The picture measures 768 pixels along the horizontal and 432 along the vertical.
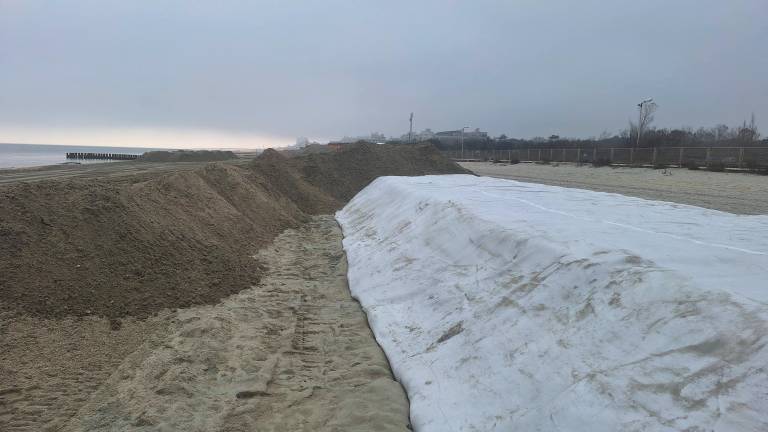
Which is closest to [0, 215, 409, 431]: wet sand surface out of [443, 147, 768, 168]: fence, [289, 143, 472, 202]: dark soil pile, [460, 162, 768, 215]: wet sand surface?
[460, 162, 768, 215]: wet sand surface

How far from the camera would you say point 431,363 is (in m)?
4.44

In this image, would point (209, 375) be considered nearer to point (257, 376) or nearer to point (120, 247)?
point (257, 376)

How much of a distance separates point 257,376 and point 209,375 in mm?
464

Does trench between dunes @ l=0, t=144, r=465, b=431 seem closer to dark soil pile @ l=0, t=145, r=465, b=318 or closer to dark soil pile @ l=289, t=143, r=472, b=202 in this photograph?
dark soil pile @ l=0, t=145, r=465, b=318

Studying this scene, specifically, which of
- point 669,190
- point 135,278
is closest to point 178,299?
point 135,278

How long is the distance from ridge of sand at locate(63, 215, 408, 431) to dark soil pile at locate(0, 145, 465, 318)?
2.44 feet

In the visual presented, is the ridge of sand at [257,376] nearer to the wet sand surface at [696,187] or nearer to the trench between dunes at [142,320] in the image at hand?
the trench between dunes at [142,320]

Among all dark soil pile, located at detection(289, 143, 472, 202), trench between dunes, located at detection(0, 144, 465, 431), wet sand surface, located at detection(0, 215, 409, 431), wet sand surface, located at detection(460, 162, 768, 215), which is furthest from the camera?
dark soil pile, located at detection(289, 143, 472, 202)

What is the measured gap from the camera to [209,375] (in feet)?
15.4

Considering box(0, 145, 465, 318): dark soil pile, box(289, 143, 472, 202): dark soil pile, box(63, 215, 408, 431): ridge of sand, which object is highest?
box(289, 143, 472, 202): dark soil pile

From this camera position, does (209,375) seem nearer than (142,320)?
Yes

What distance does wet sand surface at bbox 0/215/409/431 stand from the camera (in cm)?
389

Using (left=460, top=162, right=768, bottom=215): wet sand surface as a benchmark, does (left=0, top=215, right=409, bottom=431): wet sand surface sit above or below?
below

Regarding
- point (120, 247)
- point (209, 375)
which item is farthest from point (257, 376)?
point (120, 247)
